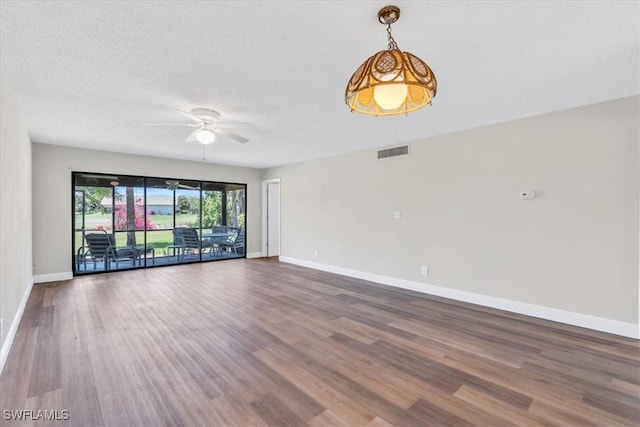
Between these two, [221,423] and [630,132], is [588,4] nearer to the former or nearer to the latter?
[630,132]

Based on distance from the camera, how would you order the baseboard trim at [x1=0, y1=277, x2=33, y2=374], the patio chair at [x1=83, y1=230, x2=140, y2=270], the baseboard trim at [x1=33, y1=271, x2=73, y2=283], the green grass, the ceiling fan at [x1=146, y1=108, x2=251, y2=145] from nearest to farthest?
the baseboard trim at [x1=0, y1=277, x2=33, y2=374], the ceiling fan at [x1=146, y1=108, x2=251, y2=145], the baseboard trim at [x1=33, y1=271, x2=73, y2=283], the patio chair at [x1=83, y1=230, x2=140, y2=270], the green grass

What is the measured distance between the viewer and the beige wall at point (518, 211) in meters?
3.11

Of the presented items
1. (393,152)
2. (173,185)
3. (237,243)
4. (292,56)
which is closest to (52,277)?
(173,185)

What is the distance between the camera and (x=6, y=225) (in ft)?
8.73

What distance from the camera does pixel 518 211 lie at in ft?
12.3

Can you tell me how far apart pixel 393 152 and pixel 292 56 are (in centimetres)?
323

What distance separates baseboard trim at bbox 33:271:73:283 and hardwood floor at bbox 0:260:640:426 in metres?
1.59

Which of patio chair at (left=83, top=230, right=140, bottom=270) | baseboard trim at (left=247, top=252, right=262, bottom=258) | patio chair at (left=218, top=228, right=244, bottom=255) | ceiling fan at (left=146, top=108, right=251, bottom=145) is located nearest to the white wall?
ceiling fan at (left=146, top=108, right=251, bottom=145)

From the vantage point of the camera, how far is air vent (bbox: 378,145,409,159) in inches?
195

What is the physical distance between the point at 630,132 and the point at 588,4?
7.05ft

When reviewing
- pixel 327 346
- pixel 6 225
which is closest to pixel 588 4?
pixel 327 346

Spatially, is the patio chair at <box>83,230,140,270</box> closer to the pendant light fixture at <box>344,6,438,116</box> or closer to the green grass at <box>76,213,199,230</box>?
the green grass at <box>76,213,199,230</box>

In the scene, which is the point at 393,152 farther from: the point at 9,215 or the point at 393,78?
the point at 9,215

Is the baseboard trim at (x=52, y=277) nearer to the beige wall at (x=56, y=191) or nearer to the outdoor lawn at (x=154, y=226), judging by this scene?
the beige wall at (x=56, y=191)
